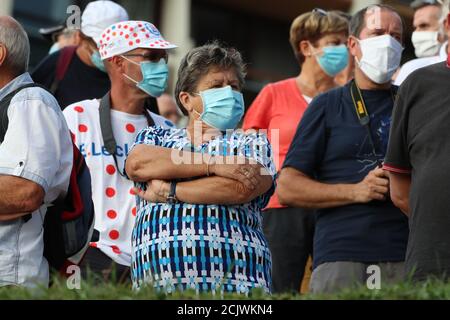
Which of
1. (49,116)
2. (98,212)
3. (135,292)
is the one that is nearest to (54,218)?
(49,116)

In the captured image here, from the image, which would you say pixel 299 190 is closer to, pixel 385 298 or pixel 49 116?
pixel 49 116

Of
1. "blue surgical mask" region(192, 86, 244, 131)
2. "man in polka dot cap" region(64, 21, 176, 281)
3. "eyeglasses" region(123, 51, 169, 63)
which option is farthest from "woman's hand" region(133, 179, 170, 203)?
"eyeglasses" region(123, 51, 169, 63)

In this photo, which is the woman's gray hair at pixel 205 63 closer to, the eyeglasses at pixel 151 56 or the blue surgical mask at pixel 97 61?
the eyeglasses at pixel 151 56

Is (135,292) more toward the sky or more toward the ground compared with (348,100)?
more toward the ground

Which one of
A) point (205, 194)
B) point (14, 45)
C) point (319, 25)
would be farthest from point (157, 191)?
point (319, 25)

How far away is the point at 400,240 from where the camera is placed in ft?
26.9

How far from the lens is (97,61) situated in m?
9.72

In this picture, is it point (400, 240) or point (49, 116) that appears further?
point (400, 240)

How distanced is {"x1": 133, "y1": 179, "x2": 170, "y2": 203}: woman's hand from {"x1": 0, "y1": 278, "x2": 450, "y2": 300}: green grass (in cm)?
146

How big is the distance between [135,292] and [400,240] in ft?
Result: 10.00

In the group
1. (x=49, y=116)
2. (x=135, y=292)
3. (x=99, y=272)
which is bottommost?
(x=99, y=272)

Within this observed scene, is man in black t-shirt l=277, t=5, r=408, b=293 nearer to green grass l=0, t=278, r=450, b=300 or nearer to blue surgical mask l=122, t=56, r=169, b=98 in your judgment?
blue surgical mask l=122, t=56, r=169, b=98
